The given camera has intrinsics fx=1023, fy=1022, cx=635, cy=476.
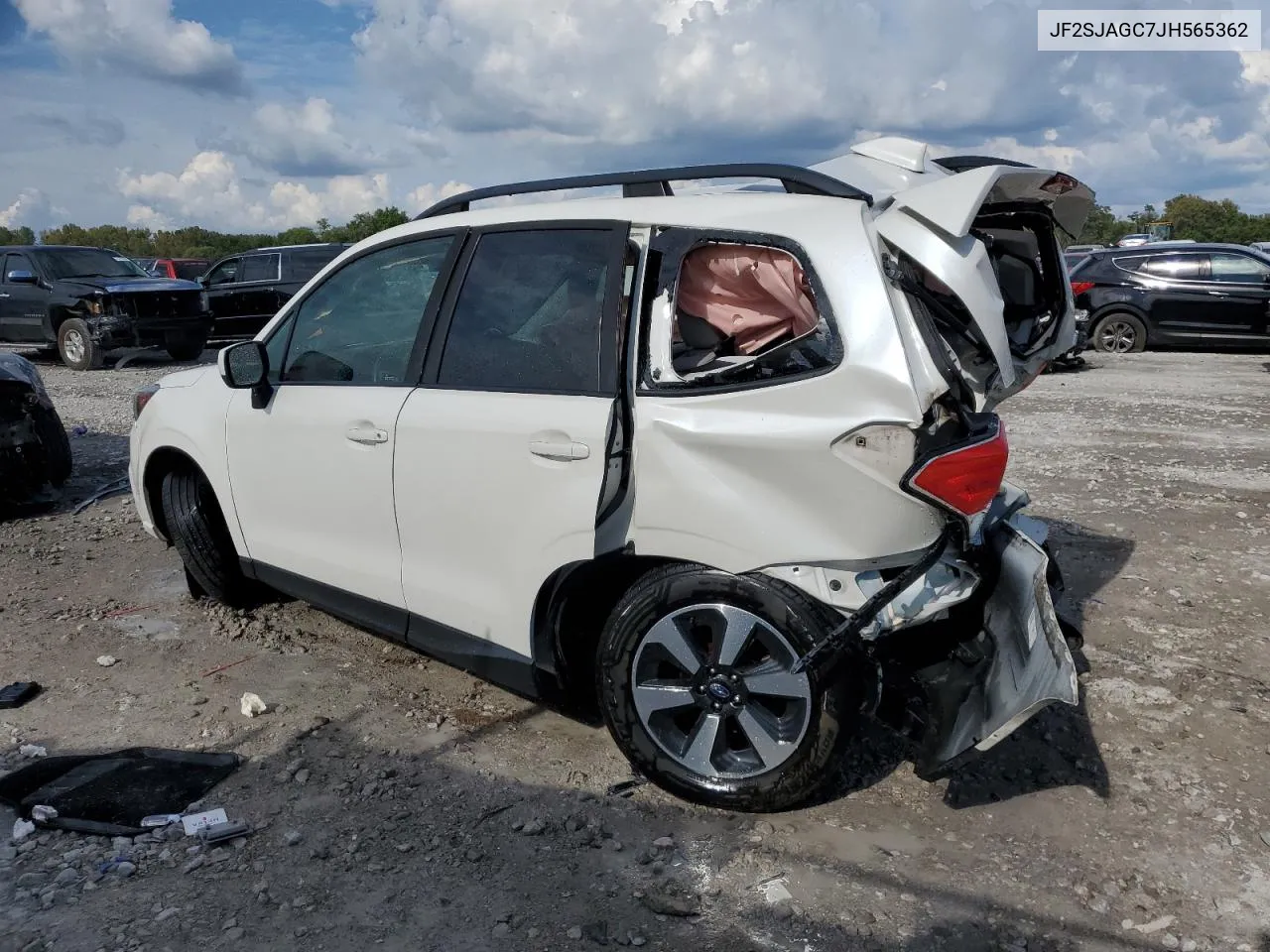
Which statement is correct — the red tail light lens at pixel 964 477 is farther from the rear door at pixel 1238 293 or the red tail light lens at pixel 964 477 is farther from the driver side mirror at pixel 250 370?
the rear door at pixel 1238 293

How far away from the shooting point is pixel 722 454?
9.94 ft

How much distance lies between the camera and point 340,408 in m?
3.99

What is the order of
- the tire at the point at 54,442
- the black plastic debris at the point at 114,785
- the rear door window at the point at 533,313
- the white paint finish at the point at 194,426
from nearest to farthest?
the black plastic debris at the point at 114,785 → the rear door window at the point at 533,313 → the white paint finish at the point at 194,426 → the tire at the point at 54,442

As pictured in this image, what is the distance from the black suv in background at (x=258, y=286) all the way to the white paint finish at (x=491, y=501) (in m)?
13.1

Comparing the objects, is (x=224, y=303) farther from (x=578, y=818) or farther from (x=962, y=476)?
(x=962, y=476)

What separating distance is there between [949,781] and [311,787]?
85.4 inches

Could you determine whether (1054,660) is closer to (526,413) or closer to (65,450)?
(526,413)

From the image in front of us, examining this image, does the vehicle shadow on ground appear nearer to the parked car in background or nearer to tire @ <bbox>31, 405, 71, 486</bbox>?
tire @ <bbox>31, 405, 71, 486</bbox>

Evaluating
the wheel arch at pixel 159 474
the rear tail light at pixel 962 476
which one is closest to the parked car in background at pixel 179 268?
the wheel arch at pixel 159 474

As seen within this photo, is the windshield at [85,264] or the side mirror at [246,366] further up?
the windshield at [85,264]

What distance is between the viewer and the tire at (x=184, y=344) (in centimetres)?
1483

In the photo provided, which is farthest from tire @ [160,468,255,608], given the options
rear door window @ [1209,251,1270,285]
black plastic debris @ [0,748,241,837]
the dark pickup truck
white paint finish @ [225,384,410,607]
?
rear door window @ [1209,251,1270,285]

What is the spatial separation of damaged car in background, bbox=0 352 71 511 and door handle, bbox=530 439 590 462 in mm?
5158

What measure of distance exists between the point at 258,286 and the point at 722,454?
1461cm
